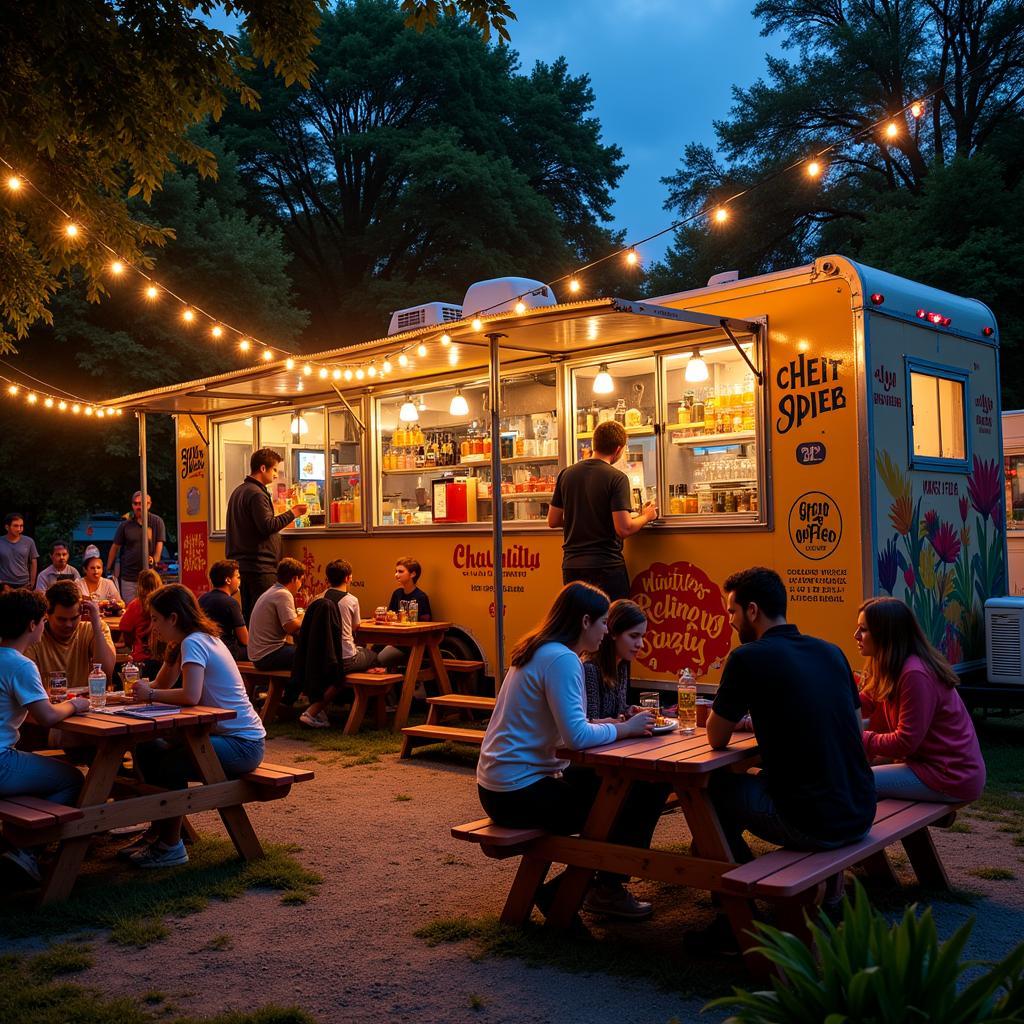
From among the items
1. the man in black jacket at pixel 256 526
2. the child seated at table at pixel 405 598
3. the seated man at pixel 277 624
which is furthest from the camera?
the man in black jacket at pixel 256 526

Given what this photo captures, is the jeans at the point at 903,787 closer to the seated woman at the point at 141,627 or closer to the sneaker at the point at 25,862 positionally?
the sneaker at the point at 25,862

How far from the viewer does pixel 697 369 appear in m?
8.34

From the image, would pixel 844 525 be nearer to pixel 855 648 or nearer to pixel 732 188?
pixel 855 648

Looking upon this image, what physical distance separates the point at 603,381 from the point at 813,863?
5650 millimetres

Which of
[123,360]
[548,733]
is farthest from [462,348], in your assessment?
[123,360]

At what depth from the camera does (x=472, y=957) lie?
4.20 m

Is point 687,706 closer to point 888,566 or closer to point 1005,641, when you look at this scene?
point 888,566

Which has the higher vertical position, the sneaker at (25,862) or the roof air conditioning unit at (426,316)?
the roof air conditioning unit at (426,316)

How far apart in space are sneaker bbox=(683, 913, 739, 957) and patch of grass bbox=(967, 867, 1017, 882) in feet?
5.08

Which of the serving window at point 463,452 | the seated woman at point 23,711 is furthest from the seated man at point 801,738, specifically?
the serving window at point 463,452

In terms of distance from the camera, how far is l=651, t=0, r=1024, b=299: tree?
28469 millimetres

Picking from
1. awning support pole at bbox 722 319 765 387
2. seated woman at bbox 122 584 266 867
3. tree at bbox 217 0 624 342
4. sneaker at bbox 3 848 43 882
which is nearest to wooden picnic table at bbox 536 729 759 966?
seated woman at bbox 122 584 266 867

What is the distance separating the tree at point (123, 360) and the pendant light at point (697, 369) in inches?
577

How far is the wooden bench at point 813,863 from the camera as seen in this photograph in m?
3.61
